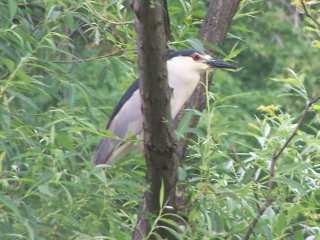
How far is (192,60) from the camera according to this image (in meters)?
5.08

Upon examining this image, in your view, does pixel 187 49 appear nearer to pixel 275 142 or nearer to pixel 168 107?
pixel 275 142

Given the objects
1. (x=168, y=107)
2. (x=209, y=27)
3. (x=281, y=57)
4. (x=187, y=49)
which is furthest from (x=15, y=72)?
(x=281, y=57)

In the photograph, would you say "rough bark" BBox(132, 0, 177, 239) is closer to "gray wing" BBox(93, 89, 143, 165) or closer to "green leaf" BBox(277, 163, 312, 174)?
"green leaf" BBox(277, 163, 312, 174)

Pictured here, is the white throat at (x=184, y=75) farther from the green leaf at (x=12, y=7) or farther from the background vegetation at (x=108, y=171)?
the green leaf at (x=12, y=7)

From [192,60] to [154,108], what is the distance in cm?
184

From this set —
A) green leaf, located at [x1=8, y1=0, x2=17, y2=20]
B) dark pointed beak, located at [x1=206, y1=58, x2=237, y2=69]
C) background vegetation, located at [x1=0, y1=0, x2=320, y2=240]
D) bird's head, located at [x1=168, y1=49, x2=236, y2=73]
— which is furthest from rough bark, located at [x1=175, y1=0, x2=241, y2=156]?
green leaf, located at [x1=8, y1=0, x2=17, y2=20]

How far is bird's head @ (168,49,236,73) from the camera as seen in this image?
4918mm

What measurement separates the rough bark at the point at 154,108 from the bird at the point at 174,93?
1268 mm

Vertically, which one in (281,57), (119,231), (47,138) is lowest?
(281,57)

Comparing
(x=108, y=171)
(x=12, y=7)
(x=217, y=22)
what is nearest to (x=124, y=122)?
(x=217, y=22)

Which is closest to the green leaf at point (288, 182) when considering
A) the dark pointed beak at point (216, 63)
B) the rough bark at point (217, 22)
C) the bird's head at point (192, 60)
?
the rough bark at point (217, 22)

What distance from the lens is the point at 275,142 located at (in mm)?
3709

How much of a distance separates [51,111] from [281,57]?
8.56 metres

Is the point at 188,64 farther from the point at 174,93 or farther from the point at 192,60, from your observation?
the point at 174,93
